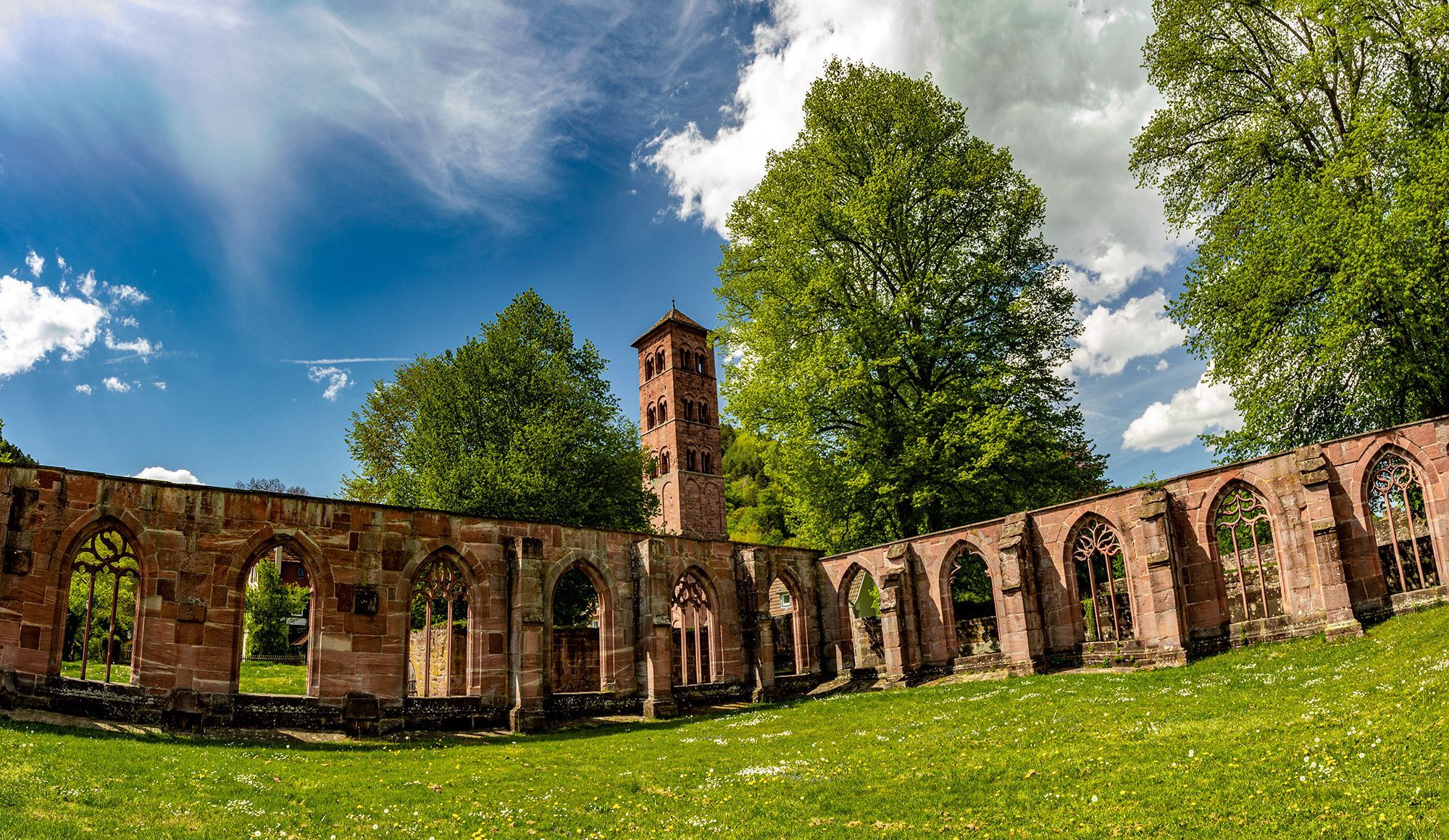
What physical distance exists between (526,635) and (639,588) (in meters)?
4.08

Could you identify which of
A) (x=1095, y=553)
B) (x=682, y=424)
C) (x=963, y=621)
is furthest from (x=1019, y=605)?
(x=682, y=424)

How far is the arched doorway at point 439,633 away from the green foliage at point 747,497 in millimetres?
30908

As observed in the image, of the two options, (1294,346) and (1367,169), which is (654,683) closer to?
(1294,346)

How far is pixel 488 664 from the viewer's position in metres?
22.4

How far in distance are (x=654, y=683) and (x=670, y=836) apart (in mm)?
15305

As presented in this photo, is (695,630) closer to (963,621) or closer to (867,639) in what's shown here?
(867,639)

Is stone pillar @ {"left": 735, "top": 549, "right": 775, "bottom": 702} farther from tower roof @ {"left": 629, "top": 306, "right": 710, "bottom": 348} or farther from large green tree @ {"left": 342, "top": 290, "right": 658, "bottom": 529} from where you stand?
tower roof @ {"left": 629, "top": 306, "right": 710, "bottom": 348}

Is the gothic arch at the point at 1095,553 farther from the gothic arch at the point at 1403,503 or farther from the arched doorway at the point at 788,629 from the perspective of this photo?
the arched doorway at the point at 788,629

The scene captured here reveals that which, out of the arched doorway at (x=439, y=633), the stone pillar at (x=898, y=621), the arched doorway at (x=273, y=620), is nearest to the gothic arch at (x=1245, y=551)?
the stone pillar at (x=898, y=621)

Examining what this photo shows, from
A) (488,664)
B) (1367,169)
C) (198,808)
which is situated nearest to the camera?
(198,808)

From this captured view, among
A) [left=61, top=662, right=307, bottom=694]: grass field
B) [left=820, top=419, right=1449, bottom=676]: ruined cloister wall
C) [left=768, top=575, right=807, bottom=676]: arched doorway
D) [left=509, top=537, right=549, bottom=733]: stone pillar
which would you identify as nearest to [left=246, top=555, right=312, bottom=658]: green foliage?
[left=61, top=662, right=307, bottom=694]: grass field

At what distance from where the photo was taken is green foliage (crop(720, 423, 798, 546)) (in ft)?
218

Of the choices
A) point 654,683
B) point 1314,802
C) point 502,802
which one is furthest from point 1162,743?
point 654,683

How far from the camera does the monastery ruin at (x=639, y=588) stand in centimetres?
1841
